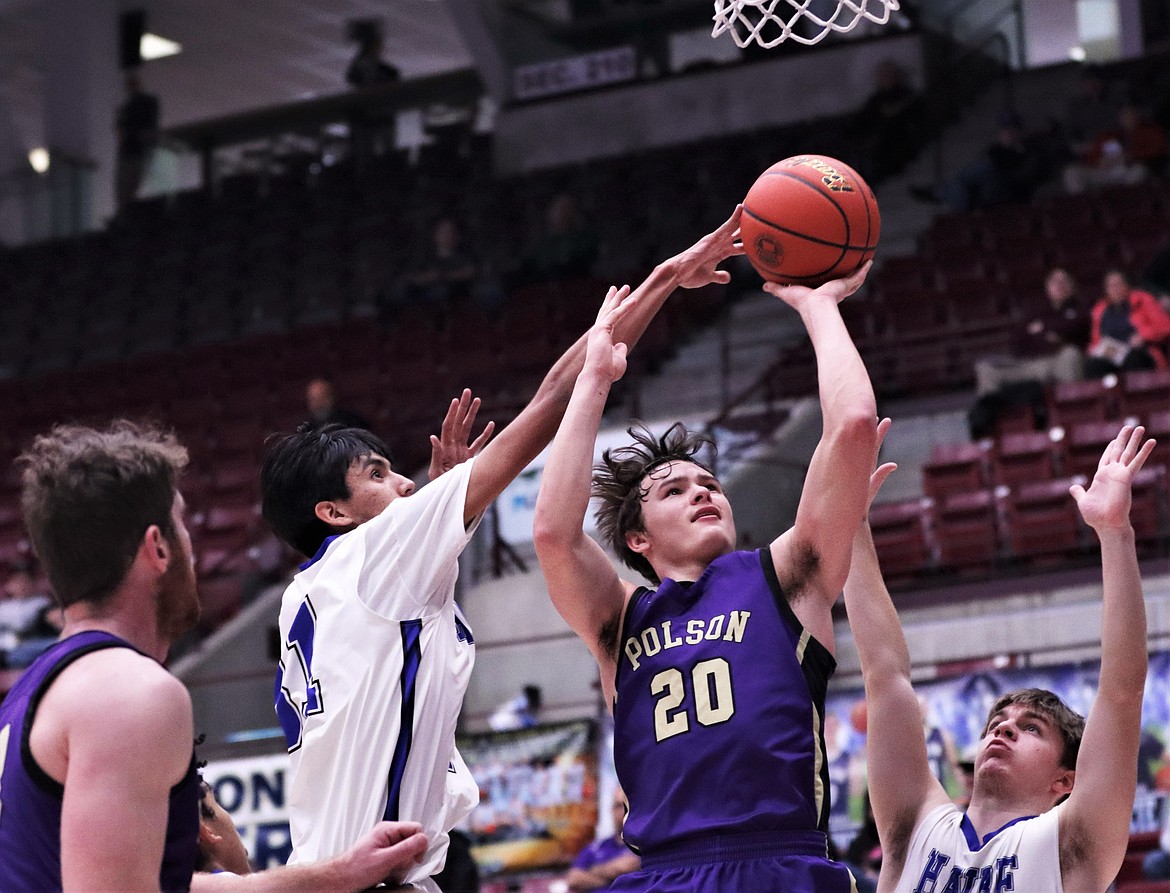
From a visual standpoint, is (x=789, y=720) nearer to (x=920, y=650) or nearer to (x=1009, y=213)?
(x=920, y=650)

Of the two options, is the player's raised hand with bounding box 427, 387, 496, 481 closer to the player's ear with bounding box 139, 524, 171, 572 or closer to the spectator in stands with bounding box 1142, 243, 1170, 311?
the player's ear with bounding box 139, 524, 171, 572

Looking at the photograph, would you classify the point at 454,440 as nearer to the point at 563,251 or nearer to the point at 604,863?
the point at 604,863

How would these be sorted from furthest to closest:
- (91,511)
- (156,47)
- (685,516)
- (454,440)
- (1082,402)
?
(156,47) → (1082,402) → (454,440) → (685,516) → (91,511)

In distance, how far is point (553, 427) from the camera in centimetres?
384

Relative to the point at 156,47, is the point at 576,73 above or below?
below

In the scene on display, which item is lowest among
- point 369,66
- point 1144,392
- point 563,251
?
point 1144,392

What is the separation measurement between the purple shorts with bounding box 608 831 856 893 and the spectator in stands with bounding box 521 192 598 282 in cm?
1315

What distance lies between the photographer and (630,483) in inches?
159

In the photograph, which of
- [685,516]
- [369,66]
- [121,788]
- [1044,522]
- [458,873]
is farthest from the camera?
[369,66]

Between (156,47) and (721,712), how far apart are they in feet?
69.7

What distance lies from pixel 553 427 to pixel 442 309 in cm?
1286

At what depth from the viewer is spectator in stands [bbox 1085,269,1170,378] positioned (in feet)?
36.7

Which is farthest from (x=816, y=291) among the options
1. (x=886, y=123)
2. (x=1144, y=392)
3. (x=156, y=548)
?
(x=886, y=123)

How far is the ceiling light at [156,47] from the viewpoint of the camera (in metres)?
22.7
